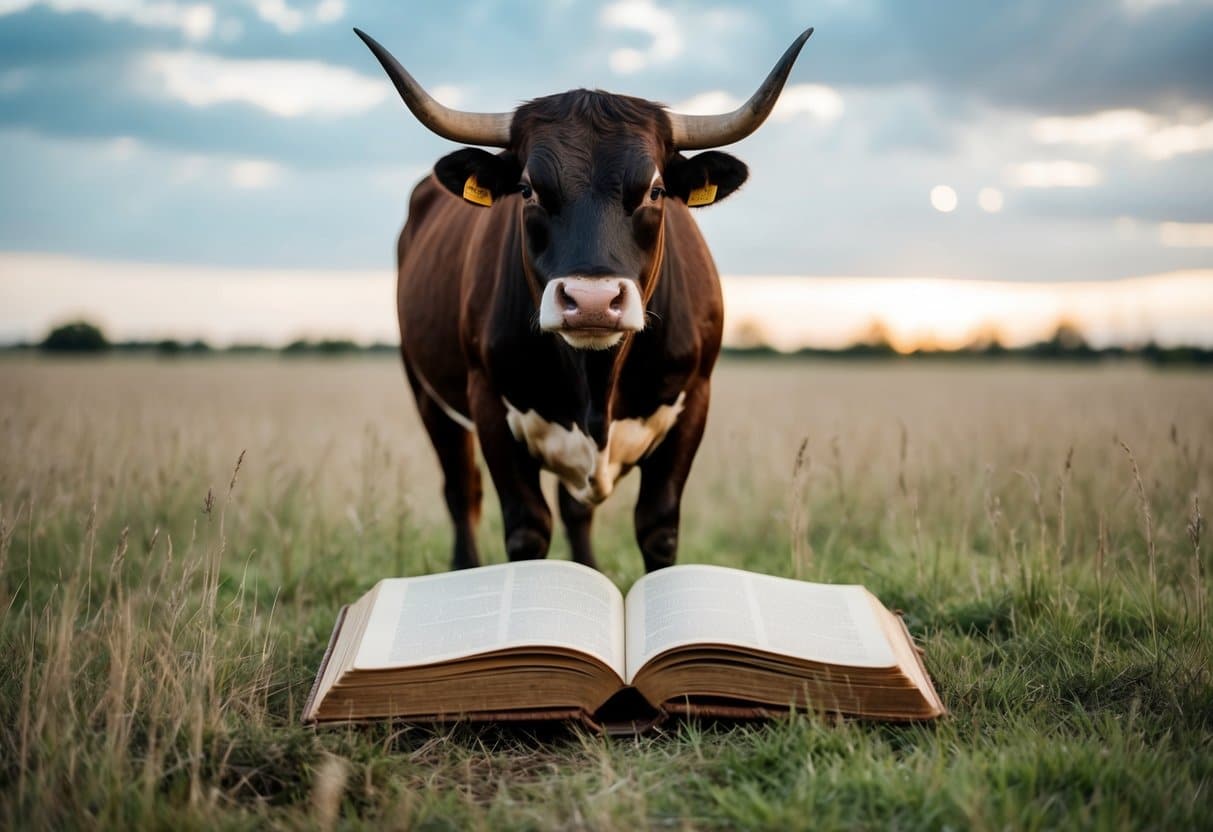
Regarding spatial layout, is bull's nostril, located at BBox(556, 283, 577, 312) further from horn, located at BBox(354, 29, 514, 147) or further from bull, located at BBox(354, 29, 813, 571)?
horn, located at BBox(354, 29, 514, 147)

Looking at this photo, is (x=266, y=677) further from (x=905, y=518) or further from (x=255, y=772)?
(x=905, y=518)

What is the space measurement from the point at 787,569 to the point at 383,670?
9.07 feet

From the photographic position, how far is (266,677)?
3254 millimetres

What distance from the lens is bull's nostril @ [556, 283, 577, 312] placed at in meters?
3.34

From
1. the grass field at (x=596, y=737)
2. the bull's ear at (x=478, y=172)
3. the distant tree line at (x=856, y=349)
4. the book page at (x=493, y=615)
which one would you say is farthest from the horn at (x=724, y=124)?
the distant tree line at (x=856, y=349)

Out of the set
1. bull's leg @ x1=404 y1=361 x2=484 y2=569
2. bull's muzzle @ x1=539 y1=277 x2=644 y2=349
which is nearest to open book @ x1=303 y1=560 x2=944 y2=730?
bull's muzzle @ x1=539 y1=277 x2=644 y2=349

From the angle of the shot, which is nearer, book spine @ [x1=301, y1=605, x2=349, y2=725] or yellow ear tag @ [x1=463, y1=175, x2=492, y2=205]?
book spine @ [x1=301, y1=605, x2=349, y2=725]

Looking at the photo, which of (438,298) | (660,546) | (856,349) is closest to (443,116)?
(438,298)

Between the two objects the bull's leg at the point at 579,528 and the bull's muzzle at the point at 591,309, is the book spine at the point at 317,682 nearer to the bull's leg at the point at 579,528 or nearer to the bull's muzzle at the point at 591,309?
the bull's muzzle at the point at 591,309

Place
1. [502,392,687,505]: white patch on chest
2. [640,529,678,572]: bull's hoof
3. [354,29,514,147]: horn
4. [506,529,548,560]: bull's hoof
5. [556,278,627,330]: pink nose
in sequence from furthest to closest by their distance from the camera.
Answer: [640,529,678,572]: bull's hoof
[506,529,548,560]: bull's hoof
[502,392,687,505]: white patch on chest
[354,29,514,147]: horn
[556,278,627,330]: pink nose

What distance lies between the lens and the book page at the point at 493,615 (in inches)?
113

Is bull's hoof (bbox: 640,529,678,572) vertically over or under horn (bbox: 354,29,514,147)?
under

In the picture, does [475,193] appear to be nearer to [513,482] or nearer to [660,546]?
[513,482]

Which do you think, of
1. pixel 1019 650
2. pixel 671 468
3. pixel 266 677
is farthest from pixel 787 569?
pixel 266 677
